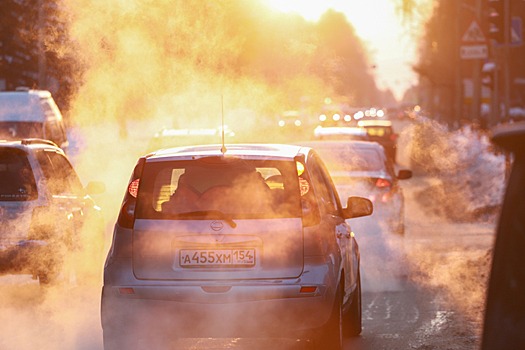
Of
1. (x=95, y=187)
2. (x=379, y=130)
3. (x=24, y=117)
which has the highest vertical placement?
(x=24, y=117)

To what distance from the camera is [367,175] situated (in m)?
14.8

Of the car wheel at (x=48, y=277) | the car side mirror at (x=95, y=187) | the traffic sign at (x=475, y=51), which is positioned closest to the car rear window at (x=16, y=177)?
the car wheel at (x=48, y=277)

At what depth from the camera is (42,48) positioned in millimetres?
33875

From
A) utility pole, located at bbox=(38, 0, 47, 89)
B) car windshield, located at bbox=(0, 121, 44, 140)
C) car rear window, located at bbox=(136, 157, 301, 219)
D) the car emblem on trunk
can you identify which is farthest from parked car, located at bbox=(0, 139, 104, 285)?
utility pole, located at bbox=(38, 0, 47, 89)

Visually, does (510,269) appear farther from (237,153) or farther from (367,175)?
(367,175)

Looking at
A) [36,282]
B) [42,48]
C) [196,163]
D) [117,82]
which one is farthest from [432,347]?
[117,82]

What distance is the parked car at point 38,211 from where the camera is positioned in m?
11.0

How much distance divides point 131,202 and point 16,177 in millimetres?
3829

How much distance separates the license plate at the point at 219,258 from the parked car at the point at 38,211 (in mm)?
3785

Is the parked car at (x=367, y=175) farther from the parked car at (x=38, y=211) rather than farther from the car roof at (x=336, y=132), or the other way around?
the car roof at (x=336, y=132)

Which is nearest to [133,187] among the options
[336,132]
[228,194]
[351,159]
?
[228,194]

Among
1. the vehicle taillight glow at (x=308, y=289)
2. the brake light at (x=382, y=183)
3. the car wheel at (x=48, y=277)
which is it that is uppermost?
the vehicle taillight glow at (x=308, y=289)

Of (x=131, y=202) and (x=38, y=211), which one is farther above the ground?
(x=131, y=202)

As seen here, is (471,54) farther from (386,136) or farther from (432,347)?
(432,347)
